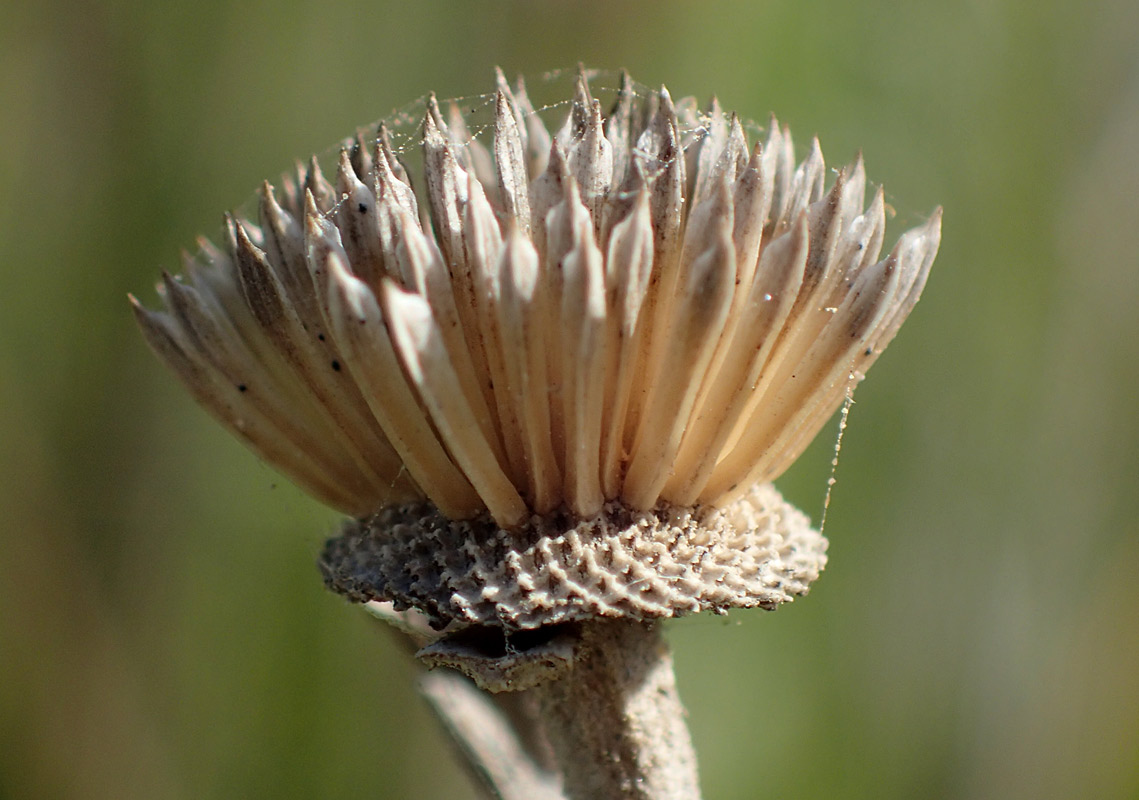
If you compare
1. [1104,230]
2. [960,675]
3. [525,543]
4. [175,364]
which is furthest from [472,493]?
[1104,230]

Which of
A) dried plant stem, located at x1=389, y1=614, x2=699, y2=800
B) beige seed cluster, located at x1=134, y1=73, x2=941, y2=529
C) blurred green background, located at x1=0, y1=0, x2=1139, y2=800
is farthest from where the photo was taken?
blurred green background, located at x1=0, y1=0, x2=1139, y2=800

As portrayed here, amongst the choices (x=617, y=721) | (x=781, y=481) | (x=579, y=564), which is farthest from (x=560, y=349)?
(x=781, y=481)

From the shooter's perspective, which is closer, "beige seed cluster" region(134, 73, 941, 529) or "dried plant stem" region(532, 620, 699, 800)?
"beige seed cluster" region(134, 73, 941, 529)

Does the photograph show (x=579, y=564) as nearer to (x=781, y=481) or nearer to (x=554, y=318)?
(x=554, y=318)

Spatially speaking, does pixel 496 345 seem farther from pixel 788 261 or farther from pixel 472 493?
pixel 788 261

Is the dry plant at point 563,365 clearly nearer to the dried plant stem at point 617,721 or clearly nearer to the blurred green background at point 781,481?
the dried plant stem at point 617,721

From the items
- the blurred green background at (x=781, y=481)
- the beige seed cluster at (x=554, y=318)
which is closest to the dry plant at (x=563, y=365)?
the beige seed cluster at (x=554, y=318)

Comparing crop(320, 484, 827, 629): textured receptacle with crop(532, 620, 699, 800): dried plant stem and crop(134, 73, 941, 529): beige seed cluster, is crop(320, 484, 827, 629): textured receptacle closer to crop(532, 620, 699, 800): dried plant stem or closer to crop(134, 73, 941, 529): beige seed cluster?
crop(134, 73, 941, 529): beige seed cluster

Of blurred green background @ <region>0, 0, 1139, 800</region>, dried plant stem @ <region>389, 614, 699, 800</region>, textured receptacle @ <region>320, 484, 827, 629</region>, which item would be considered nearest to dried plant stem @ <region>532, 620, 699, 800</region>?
dried plant stem @ <region>389, 614, 699, 800</region>
